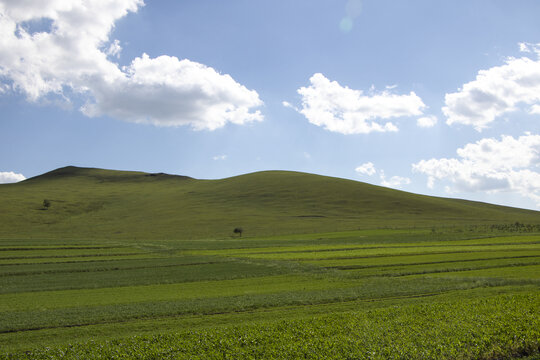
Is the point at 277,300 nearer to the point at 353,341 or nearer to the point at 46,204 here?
the point at 353,341

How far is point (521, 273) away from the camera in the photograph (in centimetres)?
3469

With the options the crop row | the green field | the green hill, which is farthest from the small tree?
the crop row

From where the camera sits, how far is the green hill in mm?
104562

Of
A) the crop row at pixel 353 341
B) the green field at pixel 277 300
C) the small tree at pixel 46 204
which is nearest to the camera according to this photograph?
the crop row at pixel 353 341

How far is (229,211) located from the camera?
13288cm

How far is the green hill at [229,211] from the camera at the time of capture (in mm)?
104562

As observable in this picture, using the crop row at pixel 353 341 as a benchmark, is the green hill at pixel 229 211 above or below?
above

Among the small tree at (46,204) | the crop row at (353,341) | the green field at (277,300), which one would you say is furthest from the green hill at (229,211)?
the crop row at (353,341)

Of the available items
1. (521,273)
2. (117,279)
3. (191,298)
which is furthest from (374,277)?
(117,279)

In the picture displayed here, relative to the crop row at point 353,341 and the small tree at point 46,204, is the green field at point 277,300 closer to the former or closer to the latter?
the crop row at point 353,341

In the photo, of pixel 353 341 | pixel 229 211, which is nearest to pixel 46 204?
pixel 229 211

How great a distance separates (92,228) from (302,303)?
9827cm

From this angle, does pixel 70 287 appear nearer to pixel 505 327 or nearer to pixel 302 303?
pixel 302 303

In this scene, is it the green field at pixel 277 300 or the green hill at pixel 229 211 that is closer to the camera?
the green field at pixel 277 300
